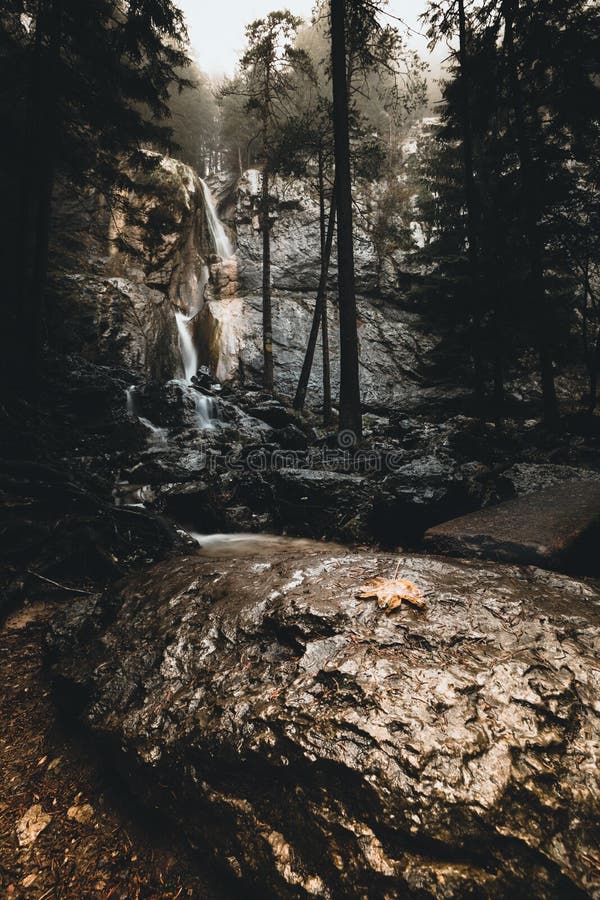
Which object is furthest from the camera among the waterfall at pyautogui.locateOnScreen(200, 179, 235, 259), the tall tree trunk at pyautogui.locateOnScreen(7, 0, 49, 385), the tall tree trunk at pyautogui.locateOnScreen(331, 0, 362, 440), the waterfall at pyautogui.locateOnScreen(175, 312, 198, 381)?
the waterfall at pyautogui.locateOnScreen(200, 179, 235, 259)

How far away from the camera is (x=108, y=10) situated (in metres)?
9.09

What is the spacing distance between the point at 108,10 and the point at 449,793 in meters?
15.1

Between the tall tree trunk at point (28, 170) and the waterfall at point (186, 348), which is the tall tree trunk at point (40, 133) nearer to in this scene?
the tall tree trunk at point (28, 170)

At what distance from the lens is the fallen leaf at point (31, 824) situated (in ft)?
4.40

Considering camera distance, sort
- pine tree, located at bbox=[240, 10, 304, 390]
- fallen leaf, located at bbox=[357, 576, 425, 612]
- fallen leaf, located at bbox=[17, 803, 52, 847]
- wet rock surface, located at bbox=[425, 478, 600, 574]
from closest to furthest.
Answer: fallen leaf, located at bbox=[17, 803, 52, 847] < fallen leaf, located at bbox=[357, 576, 425, 612] < wet rock surface, located at bbox=[425, 478, 600, 574] < pine tree, located at bbox=[240, 10, 304, 390]

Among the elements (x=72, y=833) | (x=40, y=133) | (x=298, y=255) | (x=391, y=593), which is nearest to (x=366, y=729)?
(x=391, y=593)

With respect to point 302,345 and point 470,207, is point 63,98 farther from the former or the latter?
point 302,345

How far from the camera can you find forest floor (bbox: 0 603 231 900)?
1.21 m

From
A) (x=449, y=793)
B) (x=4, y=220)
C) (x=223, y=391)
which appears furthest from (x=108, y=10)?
(x=449, y=793)

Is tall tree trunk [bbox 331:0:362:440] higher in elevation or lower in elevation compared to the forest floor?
higher

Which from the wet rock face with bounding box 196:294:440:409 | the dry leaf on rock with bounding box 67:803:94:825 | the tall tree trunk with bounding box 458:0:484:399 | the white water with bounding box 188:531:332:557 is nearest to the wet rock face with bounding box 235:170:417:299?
the wet rock face with bounding box 196:294:440:409

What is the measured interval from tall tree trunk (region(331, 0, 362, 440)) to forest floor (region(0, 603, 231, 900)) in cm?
693

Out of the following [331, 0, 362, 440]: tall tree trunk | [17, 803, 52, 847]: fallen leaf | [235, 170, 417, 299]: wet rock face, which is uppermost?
[235, 170, 417, 299]: wet rock face

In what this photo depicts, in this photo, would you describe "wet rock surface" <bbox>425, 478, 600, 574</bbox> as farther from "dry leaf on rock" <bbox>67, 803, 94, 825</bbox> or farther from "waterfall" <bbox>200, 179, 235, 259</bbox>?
"waterfall" <bbox>200, 179, 235, 259</bbox>
